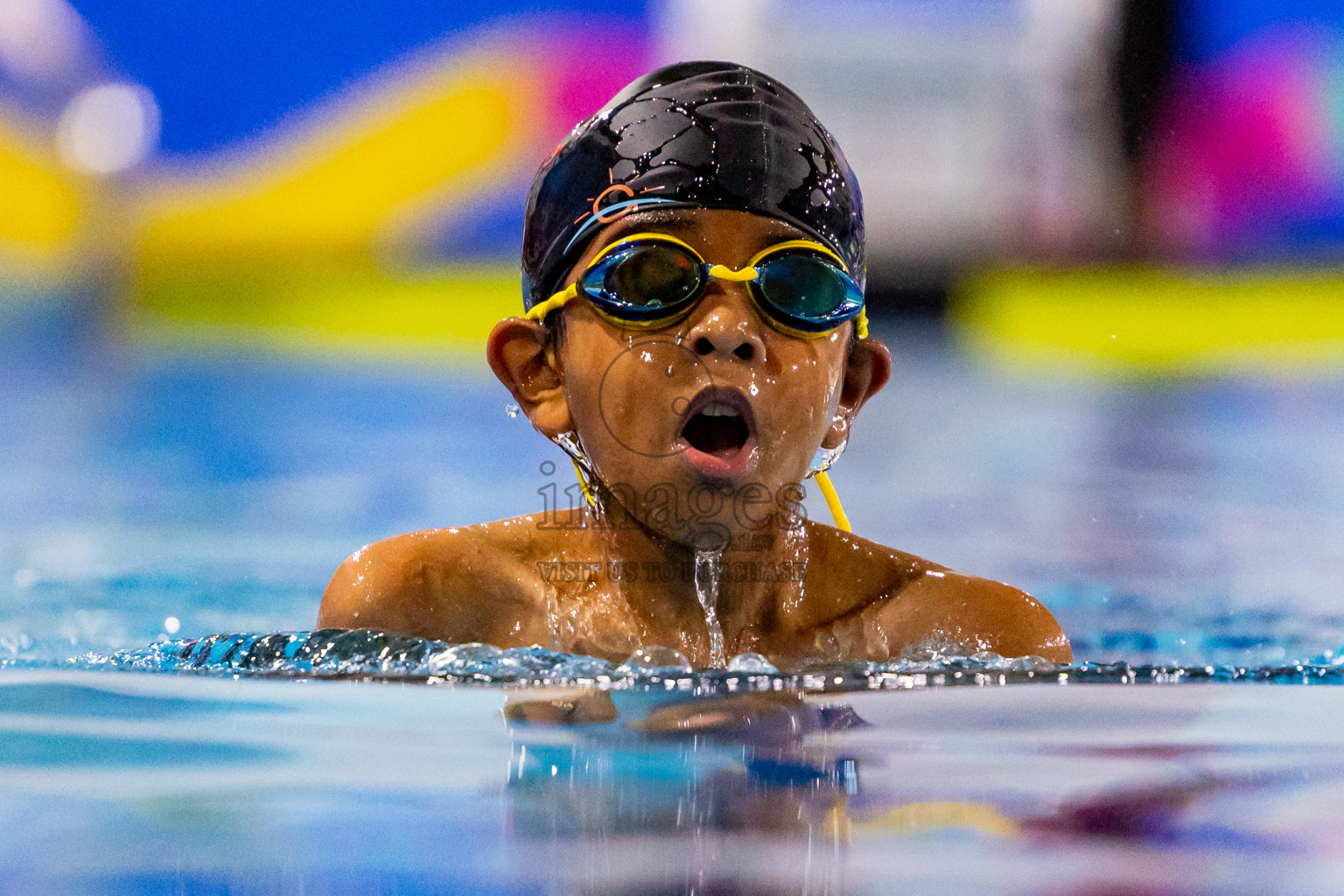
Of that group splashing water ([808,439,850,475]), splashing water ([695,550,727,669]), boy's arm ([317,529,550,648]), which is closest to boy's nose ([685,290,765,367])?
splashing water ([808,439,850,475])

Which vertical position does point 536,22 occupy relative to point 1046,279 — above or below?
above

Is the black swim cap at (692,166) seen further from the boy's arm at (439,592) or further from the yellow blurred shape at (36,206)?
Answer: the yellow blurred shape at (36,206)

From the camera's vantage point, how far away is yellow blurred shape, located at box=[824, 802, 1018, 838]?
46.3 inches

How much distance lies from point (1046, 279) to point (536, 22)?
535 centimetres

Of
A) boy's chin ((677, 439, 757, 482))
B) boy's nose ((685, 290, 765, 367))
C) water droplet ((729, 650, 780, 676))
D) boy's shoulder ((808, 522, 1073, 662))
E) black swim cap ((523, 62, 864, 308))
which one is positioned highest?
black swim cap ((523, 62, 864, 308))

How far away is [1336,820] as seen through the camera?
1.22 metres

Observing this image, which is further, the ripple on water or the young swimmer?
the young swimmer

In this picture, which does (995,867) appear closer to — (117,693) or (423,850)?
(423,850)

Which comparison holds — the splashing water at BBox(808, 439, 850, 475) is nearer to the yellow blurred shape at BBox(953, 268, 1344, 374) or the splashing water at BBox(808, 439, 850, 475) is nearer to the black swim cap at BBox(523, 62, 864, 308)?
the black swim cap at BBox(523, 62, 864, 308)

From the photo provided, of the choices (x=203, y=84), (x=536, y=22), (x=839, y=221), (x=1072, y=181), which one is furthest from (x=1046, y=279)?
(x=839, y=221)

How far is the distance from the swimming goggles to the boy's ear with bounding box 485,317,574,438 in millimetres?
218

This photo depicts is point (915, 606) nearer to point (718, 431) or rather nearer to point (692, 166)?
point (718, 431)

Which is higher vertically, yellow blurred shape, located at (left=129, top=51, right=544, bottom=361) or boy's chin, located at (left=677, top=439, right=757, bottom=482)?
yellow blurred shape, located at (left=129, top=51, right=544, bottom=361)

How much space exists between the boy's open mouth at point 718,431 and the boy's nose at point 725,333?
0.07 meters
